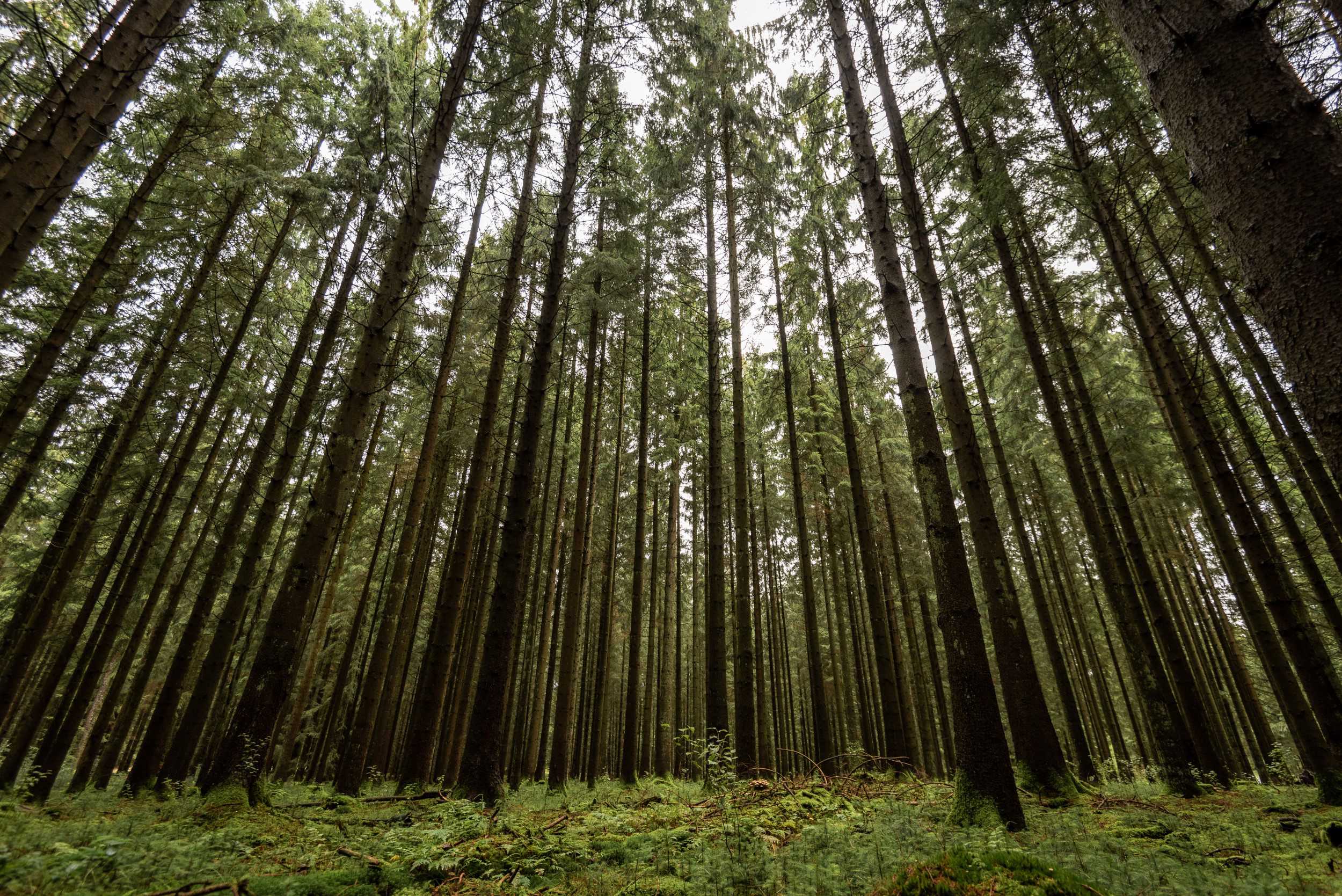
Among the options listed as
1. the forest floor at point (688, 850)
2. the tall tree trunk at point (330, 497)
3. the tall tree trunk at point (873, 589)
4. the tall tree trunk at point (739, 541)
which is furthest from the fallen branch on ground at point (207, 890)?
the tall tree trunk at point (873, 589)

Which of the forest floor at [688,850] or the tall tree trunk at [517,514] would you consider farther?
the tall tree trunk at [517,514]

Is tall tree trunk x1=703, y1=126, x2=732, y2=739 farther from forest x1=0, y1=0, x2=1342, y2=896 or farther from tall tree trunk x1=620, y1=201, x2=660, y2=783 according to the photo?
tall tree trunk x1=620, y1=201, x2=660, y2=783

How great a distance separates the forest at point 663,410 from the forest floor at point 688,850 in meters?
0.06

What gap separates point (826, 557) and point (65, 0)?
27206 millimetres

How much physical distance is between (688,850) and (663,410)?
47.6ft

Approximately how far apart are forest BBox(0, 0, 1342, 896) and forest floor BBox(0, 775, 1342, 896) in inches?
2.3

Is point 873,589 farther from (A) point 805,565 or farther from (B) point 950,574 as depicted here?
(B) point 950,574

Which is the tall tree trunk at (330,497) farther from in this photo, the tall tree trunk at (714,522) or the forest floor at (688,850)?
the tall tree trunk at (714,522)

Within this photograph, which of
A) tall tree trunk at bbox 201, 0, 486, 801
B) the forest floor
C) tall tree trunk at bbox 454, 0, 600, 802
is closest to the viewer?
the forest floor

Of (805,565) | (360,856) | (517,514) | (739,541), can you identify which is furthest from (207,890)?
(805,565)

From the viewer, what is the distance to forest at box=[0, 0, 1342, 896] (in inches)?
151

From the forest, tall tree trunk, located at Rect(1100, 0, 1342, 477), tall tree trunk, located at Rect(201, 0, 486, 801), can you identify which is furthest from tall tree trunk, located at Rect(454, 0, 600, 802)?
tall tree trunk, located at Rect(1100, 0, 1342, 477)

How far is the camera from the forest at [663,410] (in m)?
3.83

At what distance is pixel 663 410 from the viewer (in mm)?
18016
